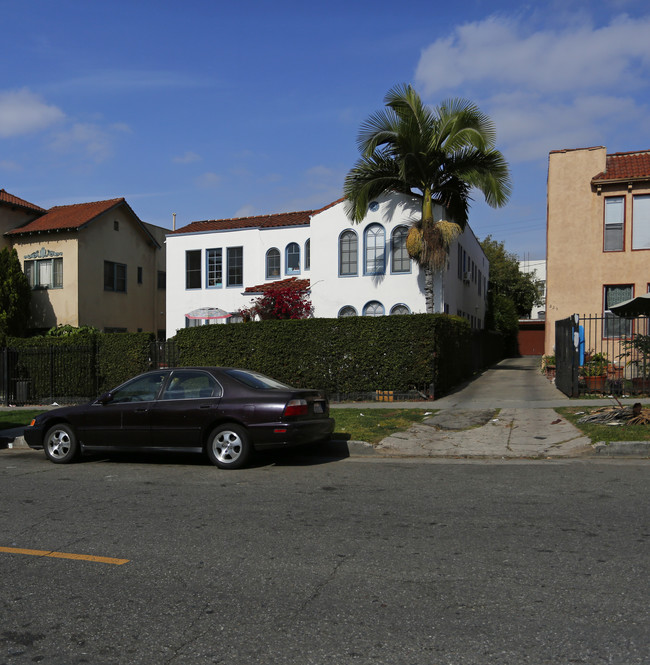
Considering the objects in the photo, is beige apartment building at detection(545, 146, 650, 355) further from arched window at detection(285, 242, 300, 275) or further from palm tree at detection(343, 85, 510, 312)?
arched window at detection(285, 242, 300, 275)

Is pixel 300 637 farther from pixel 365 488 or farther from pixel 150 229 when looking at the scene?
pixel 150 229

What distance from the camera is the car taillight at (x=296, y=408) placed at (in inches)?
354

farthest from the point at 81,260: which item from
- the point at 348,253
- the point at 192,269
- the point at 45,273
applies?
the point at 348,253

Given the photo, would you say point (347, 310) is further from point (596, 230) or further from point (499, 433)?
point (499, 433)

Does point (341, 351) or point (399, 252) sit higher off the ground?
point (399, 252)

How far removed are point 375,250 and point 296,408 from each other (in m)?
15.6

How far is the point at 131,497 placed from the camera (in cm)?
739

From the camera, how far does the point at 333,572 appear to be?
15.4 ft

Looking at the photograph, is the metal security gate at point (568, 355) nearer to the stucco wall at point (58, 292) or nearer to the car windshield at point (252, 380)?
the car windshield at point (252, 380)

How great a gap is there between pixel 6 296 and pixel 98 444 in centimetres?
2004

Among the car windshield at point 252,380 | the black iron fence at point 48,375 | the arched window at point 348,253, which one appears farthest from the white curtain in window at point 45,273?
the car windshield at point 252,380

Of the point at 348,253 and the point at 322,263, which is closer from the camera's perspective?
the point at 348,253

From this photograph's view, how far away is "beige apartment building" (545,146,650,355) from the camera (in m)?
21.1

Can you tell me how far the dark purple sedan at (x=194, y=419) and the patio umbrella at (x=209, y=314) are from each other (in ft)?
53.1
